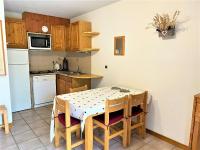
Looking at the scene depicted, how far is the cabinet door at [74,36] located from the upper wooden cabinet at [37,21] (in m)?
0.68

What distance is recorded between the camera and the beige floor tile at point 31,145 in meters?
2.28

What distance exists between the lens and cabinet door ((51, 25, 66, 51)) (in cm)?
431

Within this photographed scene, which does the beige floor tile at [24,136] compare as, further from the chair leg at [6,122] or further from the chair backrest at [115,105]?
the chair backrest at [115,105]

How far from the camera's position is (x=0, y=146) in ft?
7.54

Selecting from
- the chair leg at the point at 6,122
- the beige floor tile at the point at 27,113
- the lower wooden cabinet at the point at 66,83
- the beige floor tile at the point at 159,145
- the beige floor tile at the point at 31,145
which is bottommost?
the beige floor tile at the point at 159,145

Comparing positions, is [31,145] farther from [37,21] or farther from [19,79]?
[37,21]

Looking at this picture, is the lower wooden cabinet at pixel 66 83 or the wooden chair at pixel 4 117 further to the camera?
the lower wooden cabinet at pixel 66 83

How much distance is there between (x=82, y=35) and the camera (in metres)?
3.78

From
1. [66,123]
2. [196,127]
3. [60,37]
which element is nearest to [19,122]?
[66,123]

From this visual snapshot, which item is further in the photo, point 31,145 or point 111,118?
point 31,145

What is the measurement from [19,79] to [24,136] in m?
1.49

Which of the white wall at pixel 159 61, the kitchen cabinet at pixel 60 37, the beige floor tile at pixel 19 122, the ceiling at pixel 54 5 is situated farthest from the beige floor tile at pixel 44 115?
the ceiling at pixel 54 5

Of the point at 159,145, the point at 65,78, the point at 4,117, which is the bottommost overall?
the point at 159,145

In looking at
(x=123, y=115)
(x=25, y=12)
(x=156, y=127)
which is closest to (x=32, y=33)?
(x=25, y=12)
